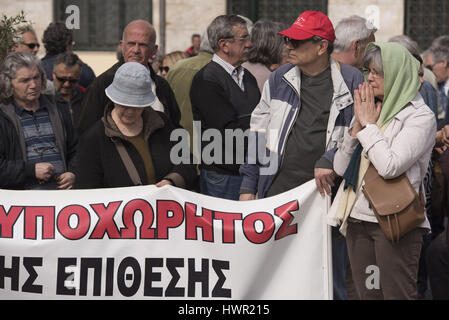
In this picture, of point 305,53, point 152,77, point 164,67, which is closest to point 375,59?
point 305,53

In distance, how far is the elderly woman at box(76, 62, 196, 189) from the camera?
622cm

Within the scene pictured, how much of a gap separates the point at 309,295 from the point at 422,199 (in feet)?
2.92

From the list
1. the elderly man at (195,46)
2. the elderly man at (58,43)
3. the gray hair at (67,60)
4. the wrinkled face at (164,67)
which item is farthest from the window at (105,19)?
the gray hair at (67,60)

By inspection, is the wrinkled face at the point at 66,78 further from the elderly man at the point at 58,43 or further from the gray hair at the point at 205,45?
the gray hair at the point at 205,45

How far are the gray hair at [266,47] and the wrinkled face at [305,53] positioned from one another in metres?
1.55

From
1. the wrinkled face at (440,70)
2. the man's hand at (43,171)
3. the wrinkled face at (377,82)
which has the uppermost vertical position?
the wrinkled face at (377,82)

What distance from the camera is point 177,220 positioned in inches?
236

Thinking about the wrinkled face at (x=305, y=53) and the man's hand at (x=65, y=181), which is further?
the man's hand at (x=65, y=181)

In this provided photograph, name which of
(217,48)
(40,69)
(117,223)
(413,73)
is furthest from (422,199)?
(40,69)

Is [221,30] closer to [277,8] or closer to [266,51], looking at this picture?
[266,51]

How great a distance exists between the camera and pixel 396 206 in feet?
18.6

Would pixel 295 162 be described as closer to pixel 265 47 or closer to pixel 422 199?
pixel 422 199

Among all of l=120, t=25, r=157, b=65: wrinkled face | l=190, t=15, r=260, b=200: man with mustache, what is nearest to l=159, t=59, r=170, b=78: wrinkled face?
l=120, t=25, r=157, b=65: wrinkled face

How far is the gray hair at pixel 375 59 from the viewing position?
5.80 metres
